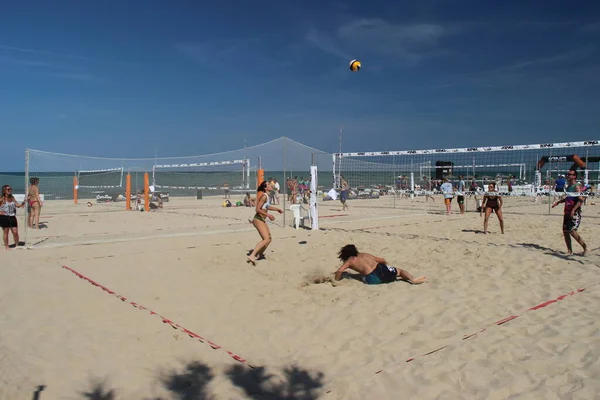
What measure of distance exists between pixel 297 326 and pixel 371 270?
65.8 inches

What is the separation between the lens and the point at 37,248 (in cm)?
855

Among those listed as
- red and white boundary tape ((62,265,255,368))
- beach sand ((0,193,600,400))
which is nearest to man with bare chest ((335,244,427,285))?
beach sand ((0,193,600,400))

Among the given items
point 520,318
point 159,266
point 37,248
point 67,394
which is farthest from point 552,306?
point 37,248

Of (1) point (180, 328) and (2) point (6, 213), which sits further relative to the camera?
(2) point (6, 213)

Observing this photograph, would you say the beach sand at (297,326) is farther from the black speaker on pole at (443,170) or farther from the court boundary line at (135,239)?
the black speaker on pole at (443,170)

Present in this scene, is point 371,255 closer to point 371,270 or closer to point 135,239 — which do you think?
point 371,270

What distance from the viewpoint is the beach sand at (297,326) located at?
3061mm

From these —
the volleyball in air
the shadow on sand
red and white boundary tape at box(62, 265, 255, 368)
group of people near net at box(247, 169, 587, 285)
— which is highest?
the volleyball in air

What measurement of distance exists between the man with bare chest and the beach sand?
0.13m

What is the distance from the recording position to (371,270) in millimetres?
5625

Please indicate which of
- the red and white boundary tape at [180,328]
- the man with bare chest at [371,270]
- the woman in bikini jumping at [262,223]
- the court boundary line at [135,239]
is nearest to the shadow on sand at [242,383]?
the red and white boundary tape at [180,328]

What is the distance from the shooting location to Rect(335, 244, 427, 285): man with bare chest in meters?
5.56

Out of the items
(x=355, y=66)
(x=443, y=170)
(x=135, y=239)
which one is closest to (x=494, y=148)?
(x=355, y=66)

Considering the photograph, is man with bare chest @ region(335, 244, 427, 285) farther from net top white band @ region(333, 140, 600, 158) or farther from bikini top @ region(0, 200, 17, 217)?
net top white band @ region(333, 140, 600, 158)
